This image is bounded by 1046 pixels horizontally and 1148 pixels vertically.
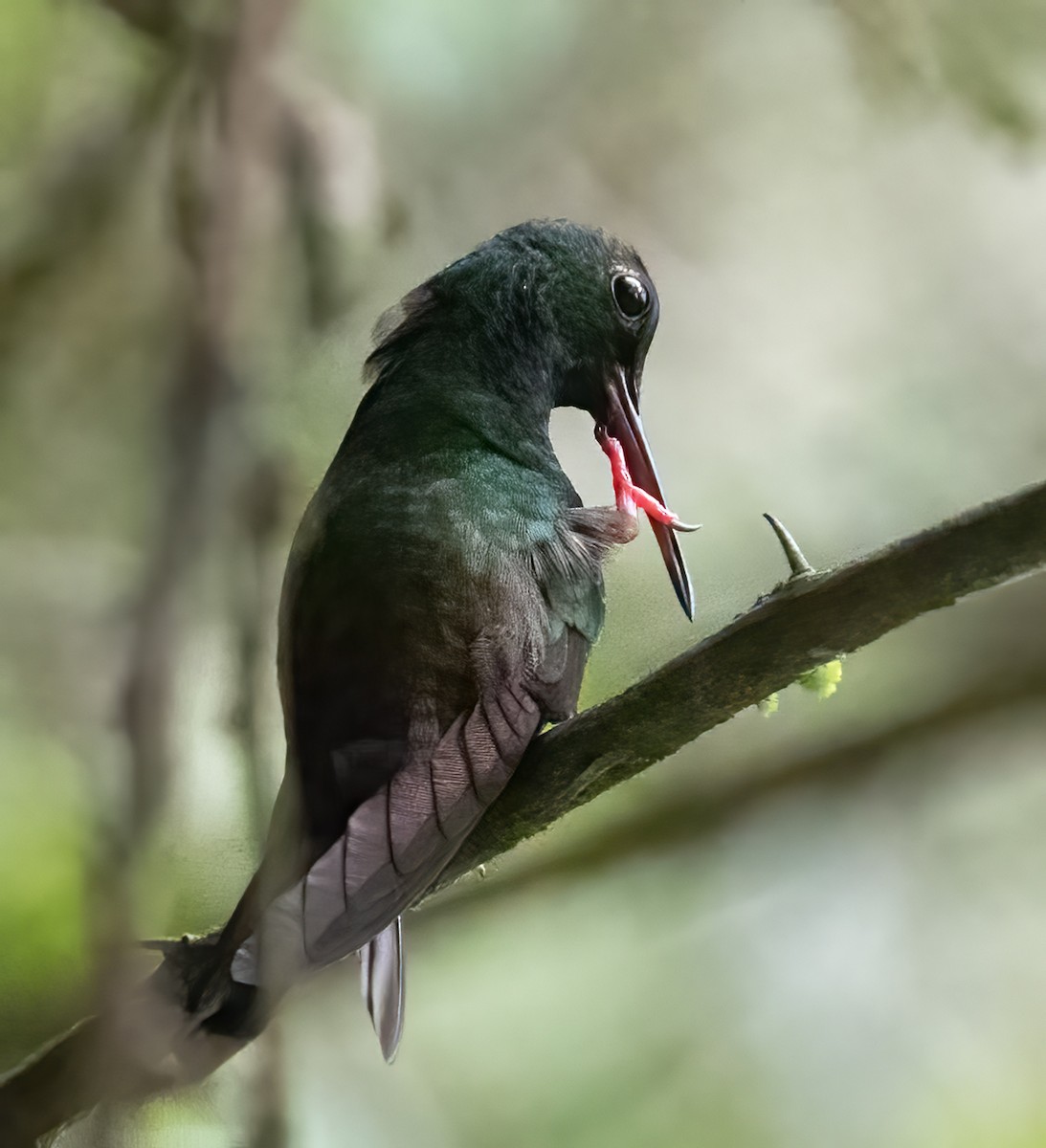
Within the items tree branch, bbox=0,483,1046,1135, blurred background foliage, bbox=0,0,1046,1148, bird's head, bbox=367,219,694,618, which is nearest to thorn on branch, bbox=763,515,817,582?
tree branch, bbox=0,483,1046,1135

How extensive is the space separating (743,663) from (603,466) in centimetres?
28

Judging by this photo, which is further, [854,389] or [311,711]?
[854,389]

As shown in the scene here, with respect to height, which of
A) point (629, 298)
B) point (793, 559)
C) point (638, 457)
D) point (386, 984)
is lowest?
point (386, 984)

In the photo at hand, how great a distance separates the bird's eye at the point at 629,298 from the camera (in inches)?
34.1

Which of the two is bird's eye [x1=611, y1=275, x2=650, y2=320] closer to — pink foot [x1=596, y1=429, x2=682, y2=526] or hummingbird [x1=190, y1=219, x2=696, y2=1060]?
hummingbird [x1=190, y1=219, x2=696, y2=1060]

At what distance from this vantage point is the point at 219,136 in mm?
807

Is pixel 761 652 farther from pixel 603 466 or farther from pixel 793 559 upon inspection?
pixel 603 466

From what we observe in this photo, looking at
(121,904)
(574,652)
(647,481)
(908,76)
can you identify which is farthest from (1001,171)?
(121,904)

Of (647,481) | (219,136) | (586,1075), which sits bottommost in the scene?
(586,1075)

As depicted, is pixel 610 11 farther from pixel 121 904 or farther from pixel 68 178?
pixel 121 904

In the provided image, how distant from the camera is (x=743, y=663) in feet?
1.97

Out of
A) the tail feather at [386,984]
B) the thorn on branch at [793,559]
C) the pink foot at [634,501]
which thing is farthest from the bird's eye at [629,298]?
the tail feather at [386,984]

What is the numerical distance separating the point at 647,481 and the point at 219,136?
35 centimetres

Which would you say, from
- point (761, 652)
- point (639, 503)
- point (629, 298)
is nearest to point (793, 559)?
point (761, 652)
